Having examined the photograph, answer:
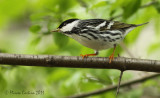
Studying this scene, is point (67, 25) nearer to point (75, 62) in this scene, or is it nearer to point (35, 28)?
point (35, 28)

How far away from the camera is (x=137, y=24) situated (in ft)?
14.1

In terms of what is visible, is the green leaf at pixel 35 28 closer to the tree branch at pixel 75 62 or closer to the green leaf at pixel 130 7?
the tree branch at pixel 75 62

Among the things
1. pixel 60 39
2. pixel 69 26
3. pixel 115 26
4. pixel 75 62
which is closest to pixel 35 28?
pixel 60 39

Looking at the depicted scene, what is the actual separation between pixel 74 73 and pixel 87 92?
41 cm

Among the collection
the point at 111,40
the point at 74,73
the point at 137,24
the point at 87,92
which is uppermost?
the point at 137,24

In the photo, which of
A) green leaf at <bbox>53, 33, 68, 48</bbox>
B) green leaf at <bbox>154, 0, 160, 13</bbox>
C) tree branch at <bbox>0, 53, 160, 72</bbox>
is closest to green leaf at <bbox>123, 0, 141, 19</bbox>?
green leaf at <bbox>154, 0, 160, 13</bbox>

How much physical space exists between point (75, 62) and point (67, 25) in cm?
94

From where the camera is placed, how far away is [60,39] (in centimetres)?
392

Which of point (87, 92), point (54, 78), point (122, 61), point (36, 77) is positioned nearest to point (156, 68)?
point (122, 61)

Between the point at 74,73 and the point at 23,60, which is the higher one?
the point at 23,60

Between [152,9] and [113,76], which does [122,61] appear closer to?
[113,76]

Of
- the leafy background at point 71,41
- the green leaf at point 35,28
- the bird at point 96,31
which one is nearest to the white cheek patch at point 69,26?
the bird at point 96,31

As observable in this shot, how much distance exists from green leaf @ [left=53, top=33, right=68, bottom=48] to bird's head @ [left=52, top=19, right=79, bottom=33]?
0.10 m

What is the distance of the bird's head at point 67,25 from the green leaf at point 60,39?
0.34ft
